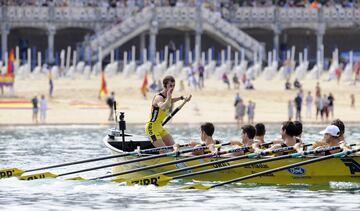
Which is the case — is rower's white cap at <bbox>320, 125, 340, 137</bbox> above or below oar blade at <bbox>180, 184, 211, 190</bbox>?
above

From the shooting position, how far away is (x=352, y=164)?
39438 millimetres

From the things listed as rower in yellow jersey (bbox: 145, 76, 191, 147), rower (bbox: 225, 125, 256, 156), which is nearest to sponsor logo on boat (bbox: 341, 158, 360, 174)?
rower (bbox: 225, 125, 256, 156)

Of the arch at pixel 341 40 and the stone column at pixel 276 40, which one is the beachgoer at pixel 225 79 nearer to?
the stone column at pixel 276 40

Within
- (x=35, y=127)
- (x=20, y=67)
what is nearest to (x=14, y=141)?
(x=35, y=127)

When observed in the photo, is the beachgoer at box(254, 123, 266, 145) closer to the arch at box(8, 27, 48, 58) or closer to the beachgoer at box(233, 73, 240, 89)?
the beachgoer at box(233, 73, 240, 89)

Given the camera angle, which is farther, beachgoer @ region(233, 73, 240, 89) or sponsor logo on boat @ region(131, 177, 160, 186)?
beachgoer @ region(233, 73, 240, 89)

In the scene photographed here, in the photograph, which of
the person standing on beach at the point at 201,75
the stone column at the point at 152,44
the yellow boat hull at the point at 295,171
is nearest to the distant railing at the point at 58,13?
the stone column at the point at 152,44

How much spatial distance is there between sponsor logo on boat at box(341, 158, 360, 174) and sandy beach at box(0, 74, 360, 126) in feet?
99.6

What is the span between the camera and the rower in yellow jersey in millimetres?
40500

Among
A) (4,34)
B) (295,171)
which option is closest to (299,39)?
(4,34)

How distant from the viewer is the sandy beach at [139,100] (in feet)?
235

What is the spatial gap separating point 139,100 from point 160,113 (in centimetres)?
3812

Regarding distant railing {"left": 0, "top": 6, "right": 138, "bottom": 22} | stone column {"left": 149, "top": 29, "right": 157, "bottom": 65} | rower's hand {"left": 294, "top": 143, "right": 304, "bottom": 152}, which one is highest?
distant railing {"left": 0, "top": 6, "right": 138, "bottom": 22}

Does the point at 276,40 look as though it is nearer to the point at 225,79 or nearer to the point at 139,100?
the point at 225,79
